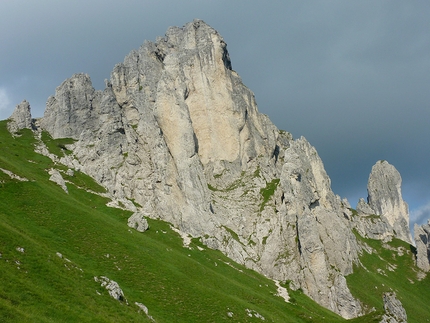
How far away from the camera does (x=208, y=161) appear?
116 m

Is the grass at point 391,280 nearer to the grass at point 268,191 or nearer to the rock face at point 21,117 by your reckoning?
the grass at point 268,191

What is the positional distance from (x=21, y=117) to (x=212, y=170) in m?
70.2

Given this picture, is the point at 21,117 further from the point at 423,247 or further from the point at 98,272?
the point at 423,247

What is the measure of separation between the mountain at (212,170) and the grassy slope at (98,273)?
13.7 meters

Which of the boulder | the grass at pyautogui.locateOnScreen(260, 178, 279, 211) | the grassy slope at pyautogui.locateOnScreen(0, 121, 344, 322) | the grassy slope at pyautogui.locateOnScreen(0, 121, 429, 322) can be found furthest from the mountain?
the grassy slope at pyautogui.locateOnScreen(0, 121, 344, 322)

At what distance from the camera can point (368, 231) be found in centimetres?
14512

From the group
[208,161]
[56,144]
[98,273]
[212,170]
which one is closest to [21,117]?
[56,144]

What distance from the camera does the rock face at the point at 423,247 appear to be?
122312 mm

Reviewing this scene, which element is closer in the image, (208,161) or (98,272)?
(98,272)

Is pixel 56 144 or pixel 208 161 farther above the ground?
pixel 208 161

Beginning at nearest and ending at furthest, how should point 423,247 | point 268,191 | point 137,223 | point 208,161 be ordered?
point 137,223, point 268,191, point 208,161, point 423,247

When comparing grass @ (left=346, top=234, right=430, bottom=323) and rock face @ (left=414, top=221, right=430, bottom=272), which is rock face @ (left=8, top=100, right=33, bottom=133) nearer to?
grass @ (left=346, top=234, right=430, bottom=323)

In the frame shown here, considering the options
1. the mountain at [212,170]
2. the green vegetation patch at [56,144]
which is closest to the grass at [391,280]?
the mountain at [212,170]

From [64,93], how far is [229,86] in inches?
2452
